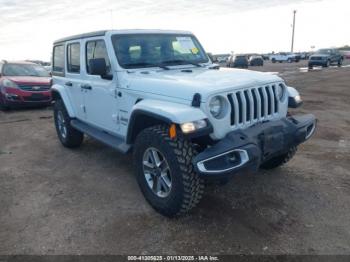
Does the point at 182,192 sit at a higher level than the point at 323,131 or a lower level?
higher

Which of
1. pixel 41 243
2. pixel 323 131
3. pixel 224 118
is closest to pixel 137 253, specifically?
pixel 41 243

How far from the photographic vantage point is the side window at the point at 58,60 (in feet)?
20.1

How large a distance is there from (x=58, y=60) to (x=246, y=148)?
471 centimetres

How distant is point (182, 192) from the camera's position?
320cm

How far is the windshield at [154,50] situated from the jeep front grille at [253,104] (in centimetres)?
143

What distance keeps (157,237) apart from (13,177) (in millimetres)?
2889

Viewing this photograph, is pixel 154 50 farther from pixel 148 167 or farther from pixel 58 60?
pixel 58 60

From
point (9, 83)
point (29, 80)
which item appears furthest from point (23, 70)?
point (9, 83)

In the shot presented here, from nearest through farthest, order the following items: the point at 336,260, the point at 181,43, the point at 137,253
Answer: the point at 336,260
the point at 137,253
the point at 181,43

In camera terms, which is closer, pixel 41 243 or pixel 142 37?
pixel 41 243

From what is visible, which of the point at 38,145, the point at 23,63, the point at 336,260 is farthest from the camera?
the point at 23,63

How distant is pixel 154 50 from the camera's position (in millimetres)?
4617

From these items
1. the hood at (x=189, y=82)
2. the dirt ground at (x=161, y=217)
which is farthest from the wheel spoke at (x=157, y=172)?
the hood at (x=189, y=82)

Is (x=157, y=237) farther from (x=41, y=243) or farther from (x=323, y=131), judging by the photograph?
(x=323, y=131)
